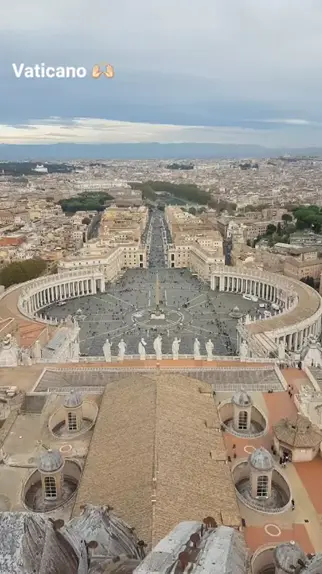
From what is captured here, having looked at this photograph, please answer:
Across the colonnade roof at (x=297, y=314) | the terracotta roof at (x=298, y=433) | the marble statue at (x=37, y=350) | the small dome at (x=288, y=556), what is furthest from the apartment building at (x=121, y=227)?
the small dome at (x=288, y=556)

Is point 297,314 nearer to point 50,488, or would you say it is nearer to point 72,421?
point 72,421

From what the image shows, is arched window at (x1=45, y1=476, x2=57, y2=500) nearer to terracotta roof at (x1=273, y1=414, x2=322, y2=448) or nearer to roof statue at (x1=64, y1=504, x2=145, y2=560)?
roof statue at (x1=64, y1=504, x2=145, y2=560)

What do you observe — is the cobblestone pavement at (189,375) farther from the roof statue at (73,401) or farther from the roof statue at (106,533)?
the roof statue at (106,533)

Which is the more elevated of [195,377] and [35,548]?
[35,548]

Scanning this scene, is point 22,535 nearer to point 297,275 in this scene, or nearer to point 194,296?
point 194,296

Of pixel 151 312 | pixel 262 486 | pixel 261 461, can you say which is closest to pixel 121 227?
pixel 151 312

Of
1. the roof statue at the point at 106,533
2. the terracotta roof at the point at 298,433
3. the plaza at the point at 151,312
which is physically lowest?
the plaza at the point at 151,312

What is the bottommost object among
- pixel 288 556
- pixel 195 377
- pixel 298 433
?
pixel 195 377
